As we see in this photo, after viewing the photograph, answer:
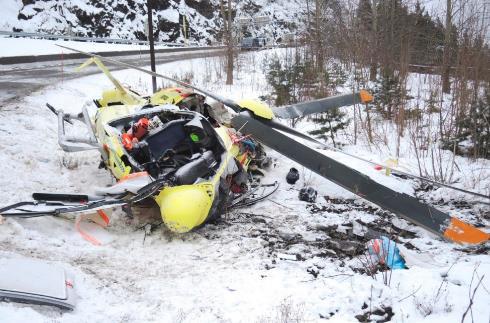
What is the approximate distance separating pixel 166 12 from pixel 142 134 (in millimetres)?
28375

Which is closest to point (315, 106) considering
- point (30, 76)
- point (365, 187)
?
point (365, 187)

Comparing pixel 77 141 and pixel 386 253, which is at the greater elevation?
pixel 77 141

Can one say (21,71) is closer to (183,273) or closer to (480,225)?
(183,273)

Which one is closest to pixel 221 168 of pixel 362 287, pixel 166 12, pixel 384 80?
pixel 362 287

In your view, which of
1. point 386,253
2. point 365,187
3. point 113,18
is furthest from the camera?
point 113,18

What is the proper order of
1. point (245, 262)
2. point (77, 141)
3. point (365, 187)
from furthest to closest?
point (77, 141) → point (365, 187) → point (245, 262)

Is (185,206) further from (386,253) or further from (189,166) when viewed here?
(386,253)

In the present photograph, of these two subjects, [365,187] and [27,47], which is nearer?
[365,187]

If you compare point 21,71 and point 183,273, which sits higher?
point 21,71

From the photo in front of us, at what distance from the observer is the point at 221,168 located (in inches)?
187

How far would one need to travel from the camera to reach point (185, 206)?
158 inches

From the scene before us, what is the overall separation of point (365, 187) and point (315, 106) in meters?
2.66

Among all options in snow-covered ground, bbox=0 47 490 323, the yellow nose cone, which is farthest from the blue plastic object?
the yellow nose cone

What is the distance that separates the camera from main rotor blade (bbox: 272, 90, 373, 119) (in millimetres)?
6862
